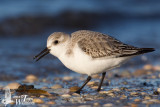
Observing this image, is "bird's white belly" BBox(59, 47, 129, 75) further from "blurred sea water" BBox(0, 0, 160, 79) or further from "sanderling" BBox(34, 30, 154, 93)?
"blurred sea water" BBox(0, 0, 160, 79)

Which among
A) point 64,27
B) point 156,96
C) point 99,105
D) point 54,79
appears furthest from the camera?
point 64,27

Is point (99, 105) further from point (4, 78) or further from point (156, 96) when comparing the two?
point (4, 78)

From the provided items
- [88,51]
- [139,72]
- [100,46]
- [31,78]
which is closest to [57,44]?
[88,51]

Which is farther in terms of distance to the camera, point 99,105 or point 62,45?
point 62,45

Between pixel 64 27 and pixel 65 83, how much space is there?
952cm

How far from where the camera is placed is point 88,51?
20.9 feet

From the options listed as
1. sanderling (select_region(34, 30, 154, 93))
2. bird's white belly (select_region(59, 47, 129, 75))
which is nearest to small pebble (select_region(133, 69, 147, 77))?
sanderling (select_region(34, 30, 154, 93))

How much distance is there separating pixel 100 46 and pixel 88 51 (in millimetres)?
361

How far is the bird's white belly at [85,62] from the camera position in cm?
628

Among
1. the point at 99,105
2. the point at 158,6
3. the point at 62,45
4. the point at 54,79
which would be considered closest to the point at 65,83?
the point at 54,79

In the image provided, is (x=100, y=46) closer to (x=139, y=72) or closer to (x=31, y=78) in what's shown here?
(x=31, y=78)

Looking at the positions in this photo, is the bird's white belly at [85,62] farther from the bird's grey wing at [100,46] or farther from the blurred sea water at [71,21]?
the blurred sea water at [71,21]

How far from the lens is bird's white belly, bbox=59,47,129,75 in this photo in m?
6.28

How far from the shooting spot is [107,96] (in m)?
6.44
